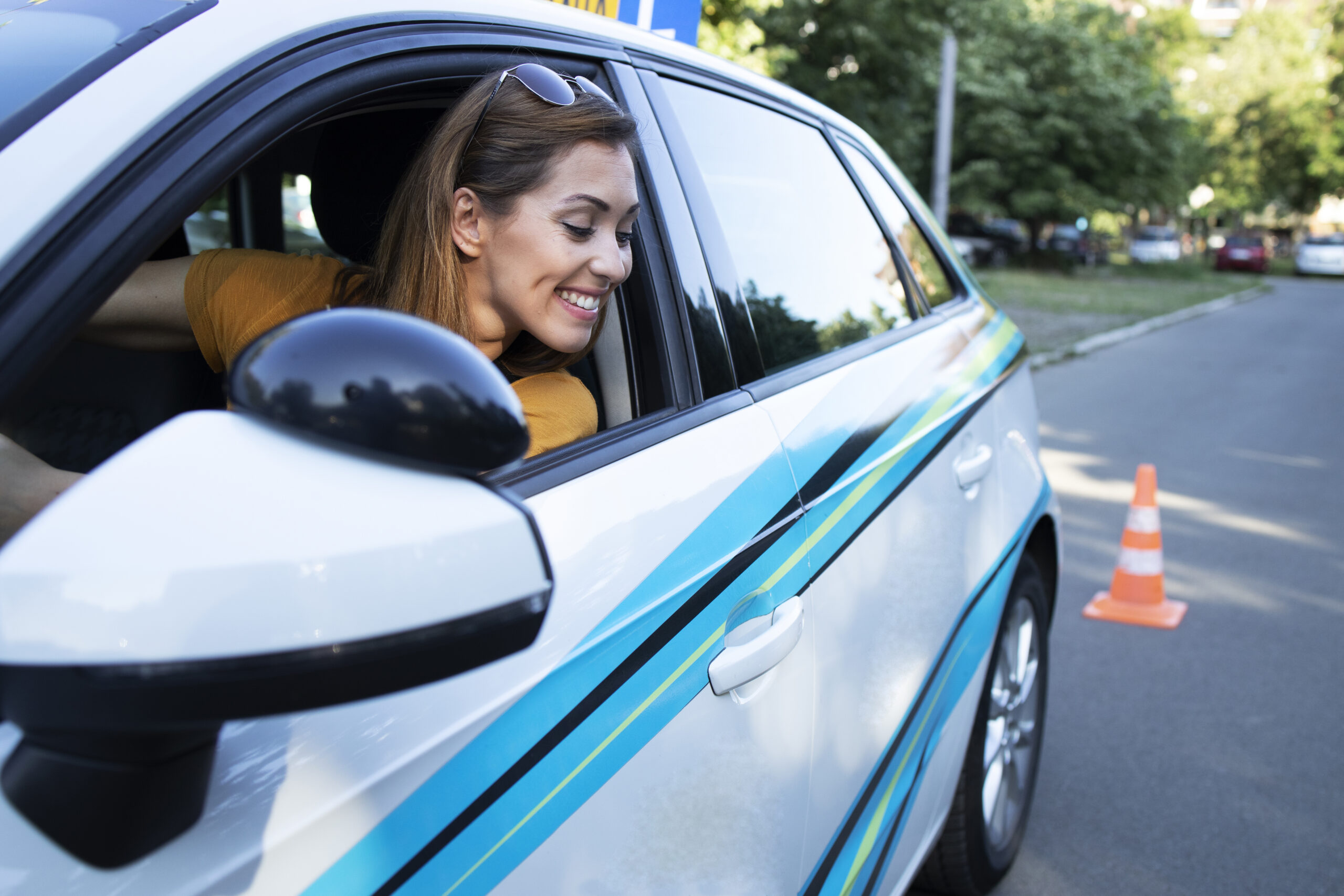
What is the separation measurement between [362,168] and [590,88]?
57cm

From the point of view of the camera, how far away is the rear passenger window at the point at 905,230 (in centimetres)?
263

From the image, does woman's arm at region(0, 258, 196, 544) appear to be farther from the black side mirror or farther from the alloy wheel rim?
the alloy wheel rim

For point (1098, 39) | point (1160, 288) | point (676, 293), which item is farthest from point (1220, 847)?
point (1098, 39)

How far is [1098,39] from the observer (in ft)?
98.5

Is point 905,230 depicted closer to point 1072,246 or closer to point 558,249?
Answer: point 558,249

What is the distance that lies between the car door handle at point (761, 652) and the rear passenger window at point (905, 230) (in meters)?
1.43

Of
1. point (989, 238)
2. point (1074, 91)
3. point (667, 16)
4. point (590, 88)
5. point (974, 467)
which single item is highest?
point (1074, 91)

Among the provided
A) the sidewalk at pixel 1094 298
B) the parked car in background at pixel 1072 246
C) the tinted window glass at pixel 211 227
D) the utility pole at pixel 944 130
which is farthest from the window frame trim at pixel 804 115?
the parked car in background at pixel 1072 246

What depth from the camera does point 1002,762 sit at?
8.98 ft

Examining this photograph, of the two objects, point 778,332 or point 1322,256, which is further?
point 1322,256

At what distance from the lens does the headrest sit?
6.05ft

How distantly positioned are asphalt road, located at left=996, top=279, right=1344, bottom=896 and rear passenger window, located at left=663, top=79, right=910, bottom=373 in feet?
5.31

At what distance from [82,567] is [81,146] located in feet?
1.40

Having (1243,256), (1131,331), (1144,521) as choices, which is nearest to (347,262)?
(1144,521)
